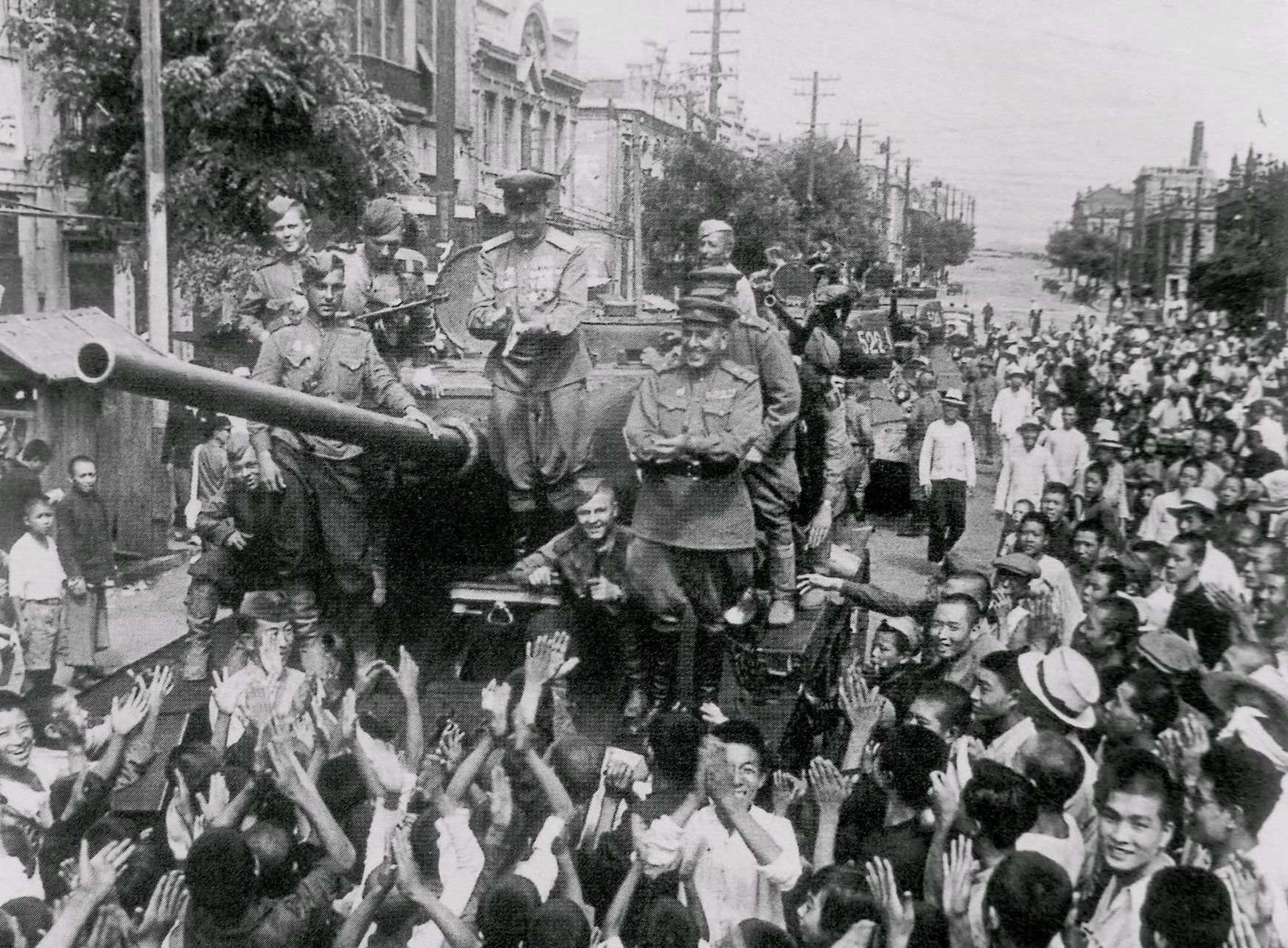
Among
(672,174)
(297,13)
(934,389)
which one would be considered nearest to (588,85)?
(672,174)

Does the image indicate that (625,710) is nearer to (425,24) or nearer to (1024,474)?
(425,24)

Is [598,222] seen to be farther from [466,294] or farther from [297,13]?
[297,13]

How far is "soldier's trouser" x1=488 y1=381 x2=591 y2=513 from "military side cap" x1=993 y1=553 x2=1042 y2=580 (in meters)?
2.77

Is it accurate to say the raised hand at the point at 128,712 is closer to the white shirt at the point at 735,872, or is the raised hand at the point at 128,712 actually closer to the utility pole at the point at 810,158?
the white shirt at the point at 735,872

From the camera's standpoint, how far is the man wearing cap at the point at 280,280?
6250 mm

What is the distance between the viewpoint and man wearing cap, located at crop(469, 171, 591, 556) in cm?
582

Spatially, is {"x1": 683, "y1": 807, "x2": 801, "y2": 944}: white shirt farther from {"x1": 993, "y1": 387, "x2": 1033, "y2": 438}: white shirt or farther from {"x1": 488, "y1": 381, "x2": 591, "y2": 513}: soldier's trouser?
{"x1": 993, "y1": 387, "x2": 1033, "y2": 438}: white shirt

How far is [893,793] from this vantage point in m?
4.77

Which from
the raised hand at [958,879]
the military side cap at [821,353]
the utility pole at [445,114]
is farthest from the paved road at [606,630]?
the utility pole at [445,114]

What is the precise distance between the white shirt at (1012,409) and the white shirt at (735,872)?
967 centimetres

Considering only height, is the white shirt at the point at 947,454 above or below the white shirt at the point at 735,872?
above

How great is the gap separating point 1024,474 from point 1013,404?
2559 millimetres

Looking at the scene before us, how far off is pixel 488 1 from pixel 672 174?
49.0 inches

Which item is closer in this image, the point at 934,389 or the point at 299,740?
the point at 299,740
